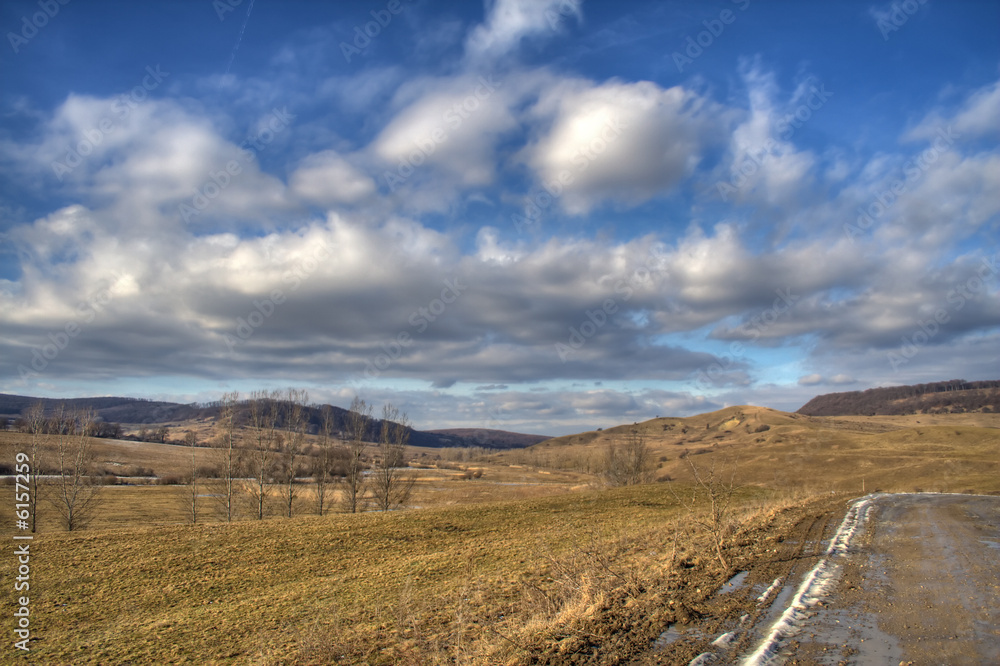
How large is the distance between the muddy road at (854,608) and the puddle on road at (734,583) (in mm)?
67

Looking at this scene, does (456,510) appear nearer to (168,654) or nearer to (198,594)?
(198,594)

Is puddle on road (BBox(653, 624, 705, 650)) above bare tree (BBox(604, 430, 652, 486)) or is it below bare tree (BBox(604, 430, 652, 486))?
above

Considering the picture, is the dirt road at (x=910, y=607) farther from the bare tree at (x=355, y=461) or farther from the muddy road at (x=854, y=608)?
the bare tree at (x=355, y=461)

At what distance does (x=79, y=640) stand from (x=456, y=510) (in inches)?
734

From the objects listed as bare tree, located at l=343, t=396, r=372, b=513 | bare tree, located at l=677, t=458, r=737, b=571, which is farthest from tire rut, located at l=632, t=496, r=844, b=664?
bare tree, located at l=343, t=396, r=372, b=513

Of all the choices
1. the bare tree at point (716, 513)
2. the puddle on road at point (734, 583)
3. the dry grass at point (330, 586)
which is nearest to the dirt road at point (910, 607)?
the puddle on road at point (734, 583)

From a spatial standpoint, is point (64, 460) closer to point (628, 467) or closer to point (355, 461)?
point (355, 461)

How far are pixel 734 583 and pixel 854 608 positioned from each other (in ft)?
7.13

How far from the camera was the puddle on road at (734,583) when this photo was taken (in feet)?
32.9

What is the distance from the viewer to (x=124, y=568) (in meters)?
16.0

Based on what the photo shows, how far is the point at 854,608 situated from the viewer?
903 centimetres

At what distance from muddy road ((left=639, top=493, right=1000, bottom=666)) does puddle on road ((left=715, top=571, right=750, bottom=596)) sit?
67 mm

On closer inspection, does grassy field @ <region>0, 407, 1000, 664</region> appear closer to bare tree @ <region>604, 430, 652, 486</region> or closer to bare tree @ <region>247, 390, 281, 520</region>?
bare tree @ <region>247, 390, 281, 520</region>

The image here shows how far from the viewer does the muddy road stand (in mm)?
7012
